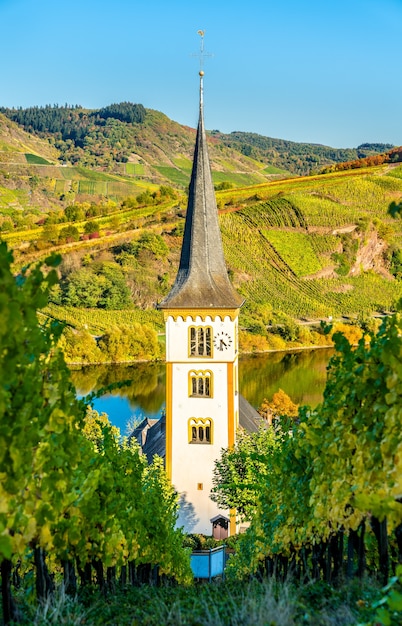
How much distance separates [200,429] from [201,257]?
5084mm

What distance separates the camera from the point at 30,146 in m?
195

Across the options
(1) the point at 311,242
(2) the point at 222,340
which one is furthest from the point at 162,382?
(1) the point at 311,242

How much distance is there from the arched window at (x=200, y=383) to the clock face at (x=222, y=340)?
Result: 0.78 metres

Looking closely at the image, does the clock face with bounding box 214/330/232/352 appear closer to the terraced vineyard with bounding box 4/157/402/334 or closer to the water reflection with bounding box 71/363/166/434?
the water reflection with bounding box 71/363/166/434

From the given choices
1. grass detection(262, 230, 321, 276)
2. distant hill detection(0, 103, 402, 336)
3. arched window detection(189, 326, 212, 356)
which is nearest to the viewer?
arched window detection(189, 326, 212, 356)

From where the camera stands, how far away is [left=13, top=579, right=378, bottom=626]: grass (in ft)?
17.2

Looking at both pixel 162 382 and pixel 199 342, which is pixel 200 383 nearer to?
pixel 199 342

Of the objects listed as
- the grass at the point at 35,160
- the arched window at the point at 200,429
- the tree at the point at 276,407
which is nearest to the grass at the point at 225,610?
the arched window at the point at 200,429

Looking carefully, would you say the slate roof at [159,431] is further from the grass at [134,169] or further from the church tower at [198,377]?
the grass at [134,169]

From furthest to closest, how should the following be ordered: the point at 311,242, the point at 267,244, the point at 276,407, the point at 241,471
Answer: the point at 311,242, the point at 267,244, the point at 276,407, the point at 241,471

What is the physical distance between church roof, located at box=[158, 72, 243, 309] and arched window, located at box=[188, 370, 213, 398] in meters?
1.97

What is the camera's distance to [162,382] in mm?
49781

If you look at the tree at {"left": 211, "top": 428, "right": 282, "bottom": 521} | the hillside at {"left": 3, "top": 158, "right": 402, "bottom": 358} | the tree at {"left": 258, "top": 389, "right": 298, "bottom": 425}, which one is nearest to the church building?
the tree at {"left": 211, "top": 428, "right": 282, "bottom": 521}

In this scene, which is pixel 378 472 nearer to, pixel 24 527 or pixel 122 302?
pixel 24 527
